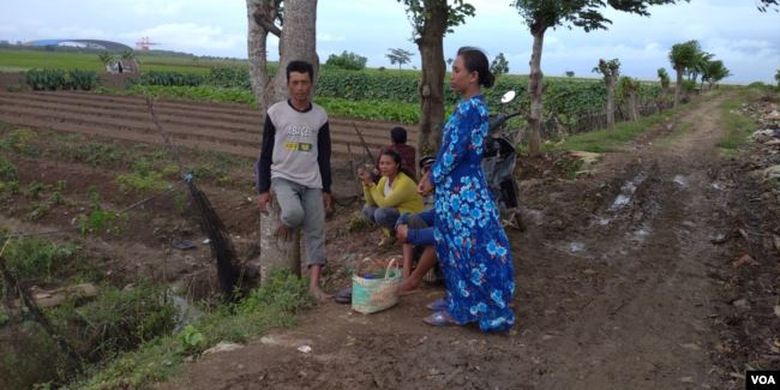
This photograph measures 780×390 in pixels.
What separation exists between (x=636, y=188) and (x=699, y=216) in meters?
1.56

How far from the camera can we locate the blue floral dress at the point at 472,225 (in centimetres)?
388

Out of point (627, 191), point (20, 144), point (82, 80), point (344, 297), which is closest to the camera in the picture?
point (344, 297)

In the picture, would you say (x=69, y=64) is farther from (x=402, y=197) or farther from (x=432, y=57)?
(x=402, y=197)

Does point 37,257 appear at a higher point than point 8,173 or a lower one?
lower

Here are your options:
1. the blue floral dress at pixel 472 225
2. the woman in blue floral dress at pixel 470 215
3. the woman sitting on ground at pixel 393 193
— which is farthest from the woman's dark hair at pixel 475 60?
the woman sitting on ground at pixel 393 193

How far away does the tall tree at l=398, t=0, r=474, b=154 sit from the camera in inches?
279

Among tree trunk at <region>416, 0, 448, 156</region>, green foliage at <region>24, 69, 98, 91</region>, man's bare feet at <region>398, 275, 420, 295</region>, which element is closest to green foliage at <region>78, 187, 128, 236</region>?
man's bare feet at <region>398, 275, 420, 295</region>

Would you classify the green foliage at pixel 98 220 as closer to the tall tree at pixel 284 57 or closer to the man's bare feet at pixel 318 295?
the tall tree at pixel 284 57

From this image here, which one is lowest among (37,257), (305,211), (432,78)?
(37,257)

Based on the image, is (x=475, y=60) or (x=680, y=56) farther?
(x=680, y=56)

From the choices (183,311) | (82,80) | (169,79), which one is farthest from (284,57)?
(169,79)

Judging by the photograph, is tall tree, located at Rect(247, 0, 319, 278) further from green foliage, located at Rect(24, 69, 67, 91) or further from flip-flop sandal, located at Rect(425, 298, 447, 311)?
green foliage, located at Rect(24, 69, 67, 91)

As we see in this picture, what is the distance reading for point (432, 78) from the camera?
730 cm

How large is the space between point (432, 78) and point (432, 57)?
9.2 inches
